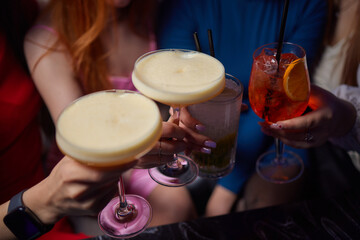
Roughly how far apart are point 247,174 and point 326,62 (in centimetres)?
88

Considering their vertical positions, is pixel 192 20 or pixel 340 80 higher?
pixel 192 20

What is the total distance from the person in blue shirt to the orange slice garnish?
591 mm

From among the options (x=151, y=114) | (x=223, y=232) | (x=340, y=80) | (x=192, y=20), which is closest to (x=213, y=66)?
(x=151, y=114)

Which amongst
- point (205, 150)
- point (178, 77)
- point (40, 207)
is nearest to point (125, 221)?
point (40, 207)

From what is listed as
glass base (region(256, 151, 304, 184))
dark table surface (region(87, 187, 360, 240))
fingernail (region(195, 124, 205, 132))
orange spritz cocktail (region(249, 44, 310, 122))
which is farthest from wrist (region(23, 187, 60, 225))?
glass base (region(256, 151, 304, 184))

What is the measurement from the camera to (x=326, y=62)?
1926mm

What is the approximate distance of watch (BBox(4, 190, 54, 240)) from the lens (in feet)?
3.03

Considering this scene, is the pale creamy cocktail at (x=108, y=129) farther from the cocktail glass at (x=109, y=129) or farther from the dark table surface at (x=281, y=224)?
the dark table surface at (x=281, y=224)

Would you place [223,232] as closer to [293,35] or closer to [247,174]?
[247,174]

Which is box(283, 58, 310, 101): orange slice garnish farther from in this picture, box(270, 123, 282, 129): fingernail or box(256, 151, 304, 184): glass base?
box(256, 151, 304, 184): glass base

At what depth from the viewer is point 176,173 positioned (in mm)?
1235

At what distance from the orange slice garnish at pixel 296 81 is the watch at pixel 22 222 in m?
0.91

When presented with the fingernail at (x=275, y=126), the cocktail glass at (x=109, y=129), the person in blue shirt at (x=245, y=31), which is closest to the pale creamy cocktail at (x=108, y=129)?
the cocktail glass at (x=109, y=129)

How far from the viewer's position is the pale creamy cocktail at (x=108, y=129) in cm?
72
